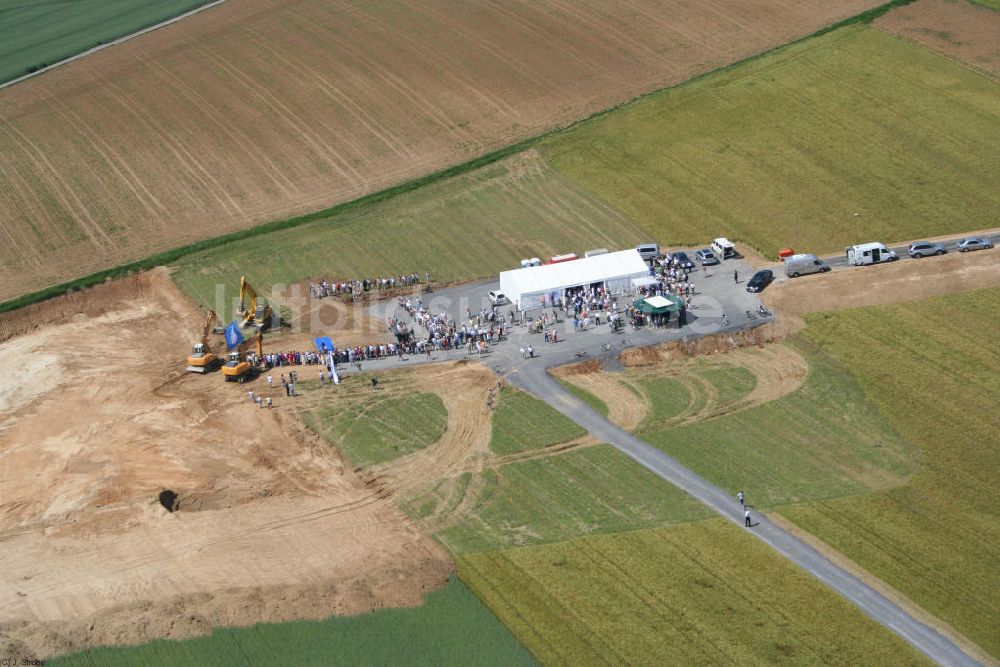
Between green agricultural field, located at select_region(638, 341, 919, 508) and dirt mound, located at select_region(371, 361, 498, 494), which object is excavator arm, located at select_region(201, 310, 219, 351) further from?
green agricultural field, located at select_region(638, 341, 919, 508)

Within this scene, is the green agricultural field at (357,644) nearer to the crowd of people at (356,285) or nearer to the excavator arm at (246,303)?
the excavator arm at (246,303)

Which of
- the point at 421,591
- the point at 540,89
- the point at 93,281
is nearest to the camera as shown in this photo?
the point at 421,591

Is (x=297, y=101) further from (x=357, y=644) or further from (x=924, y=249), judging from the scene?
(x=357, y=644)

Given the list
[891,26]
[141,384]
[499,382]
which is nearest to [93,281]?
[141,384]

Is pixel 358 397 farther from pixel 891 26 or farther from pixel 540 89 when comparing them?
pixel 891 26

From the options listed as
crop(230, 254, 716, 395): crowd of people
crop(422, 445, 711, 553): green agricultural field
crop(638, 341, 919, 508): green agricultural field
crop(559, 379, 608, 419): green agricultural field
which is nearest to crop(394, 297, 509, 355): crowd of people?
crop(230, 254, 716, 395): crowd of people
